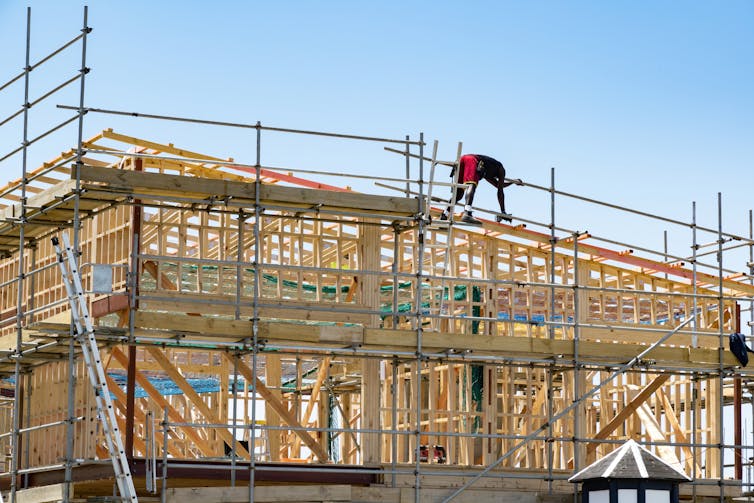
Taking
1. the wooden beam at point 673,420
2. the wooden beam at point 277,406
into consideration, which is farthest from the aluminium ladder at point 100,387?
the wooden beam at point 673,420

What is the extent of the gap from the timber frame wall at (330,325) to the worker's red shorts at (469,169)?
0.94 m

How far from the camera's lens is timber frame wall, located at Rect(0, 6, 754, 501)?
22688mm

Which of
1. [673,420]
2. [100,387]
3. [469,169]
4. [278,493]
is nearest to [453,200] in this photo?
[469,169]

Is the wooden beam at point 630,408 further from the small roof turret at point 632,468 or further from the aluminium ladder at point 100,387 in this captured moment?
the aluminium ladder at point 100,387

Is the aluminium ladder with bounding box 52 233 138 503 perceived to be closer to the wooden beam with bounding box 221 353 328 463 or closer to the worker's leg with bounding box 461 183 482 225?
the wooden beam with bounding box 221 353 328 463

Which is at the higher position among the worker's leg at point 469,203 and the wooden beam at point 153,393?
the worker's leg at point 469,203

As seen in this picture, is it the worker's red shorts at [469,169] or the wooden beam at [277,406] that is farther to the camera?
the worker's red shorts at [469,169]

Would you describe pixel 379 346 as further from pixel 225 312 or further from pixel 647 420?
pixel 647 420

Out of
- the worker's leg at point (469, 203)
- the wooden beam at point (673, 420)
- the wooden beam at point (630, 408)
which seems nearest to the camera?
the worker's leg at point (469, 203)

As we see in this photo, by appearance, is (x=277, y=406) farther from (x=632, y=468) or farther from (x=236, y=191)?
(x=632, y=468)

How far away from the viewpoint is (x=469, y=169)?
998 inches

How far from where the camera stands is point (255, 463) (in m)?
22.6

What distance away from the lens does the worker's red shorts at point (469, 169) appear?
82.8ft

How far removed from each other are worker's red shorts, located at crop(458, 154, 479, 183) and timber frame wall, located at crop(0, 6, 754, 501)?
94 centimetres
